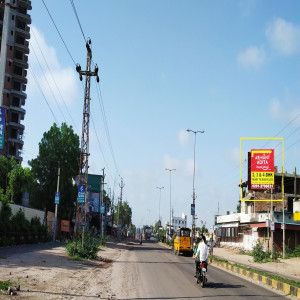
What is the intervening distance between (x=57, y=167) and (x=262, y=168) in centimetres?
3260

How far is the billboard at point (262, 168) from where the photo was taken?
32125 mm

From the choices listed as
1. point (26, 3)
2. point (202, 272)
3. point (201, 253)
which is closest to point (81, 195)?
point (201, 253)

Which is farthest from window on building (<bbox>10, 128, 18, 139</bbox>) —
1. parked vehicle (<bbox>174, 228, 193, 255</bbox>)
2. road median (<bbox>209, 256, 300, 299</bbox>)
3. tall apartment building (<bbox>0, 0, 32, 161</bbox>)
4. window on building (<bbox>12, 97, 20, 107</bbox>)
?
road median (<bbox>209, 256, 300, 299</bbox>)

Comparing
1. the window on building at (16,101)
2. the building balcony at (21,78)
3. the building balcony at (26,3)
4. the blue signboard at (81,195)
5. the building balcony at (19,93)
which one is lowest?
the blue signboard at (81,195)

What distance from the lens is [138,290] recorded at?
11859mm

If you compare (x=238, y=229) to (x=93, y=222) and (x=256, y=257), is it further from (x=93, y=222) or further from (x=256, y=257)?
(x=93, y=222)

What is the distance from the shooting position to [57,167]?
5544 cm

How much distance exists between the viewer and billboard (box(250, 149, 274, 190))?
32.1m

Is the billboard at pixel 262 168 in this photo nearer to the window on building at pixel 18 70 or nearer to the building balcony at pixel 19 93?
the building balcony at pixel 19 93

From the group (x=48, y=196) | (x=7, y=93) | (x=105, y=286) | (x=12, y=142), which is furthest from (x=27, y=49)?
(x=105, y=286)

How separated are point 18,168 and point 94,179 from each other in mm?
31173

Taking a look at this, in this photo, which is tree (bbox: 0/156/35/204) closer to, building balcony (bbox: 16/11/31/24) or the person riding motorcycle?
building balcony (bbox: 16/11/31/24)

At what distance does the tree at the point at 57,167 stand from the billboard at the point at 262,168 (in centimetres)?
3014

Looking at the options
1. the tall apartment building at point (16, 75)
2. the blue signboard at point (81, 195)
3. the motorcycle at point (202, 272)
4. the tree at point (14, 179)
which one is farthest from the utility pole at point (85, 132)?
the tall apartment building at point (16, 75)
